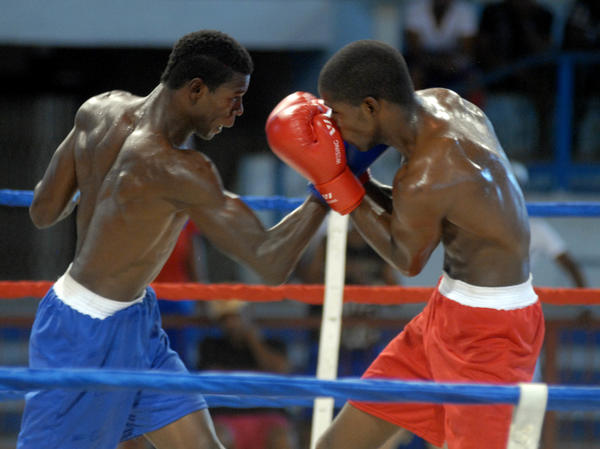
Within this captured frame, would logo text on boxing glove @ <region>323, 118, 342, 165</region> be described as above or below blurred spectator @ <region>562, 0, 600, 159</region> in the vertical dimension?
above

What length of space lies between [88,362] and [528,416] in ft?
3.20

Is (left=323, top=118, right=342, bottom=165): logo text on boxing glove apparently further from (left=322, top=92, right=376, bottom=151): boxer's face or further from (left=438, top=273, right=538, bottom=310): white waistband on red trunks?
(left=438, top=273, right=538, bottom=310): white waistband on red trunks

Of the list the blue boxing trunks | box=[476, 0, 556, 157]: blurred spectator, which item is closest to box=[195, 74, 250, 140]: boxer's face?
the blue boxing trunks

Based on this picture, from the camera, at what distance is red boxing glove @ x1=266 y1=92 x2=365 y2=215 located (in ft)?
6.40

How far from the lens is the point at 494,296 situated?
1.90 meters

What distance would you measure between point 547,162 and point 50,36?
9.96ft

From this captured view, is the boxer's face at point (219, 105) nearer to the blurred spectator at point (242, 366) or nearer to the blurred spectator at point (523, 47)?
the blurred spectator at point (242, 366)

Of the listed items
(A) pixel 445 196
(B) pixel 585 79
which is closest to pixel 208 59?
(A) pixel 445 196

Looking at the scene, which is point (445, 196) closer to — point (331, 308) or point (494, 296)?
point (494, 296)

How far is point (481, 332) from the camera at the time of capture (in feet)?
6.18

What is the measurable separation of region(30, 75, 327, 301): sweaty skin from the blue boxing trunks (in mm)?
43

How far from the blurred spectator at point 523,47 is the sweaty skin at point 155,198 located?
11.7 feet

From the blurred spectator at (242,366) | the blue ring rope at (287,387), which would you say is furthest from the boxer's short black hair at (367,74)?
the blurred spectator at (242,366)

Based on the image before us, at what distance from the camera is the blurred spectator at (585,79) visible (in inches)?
208
